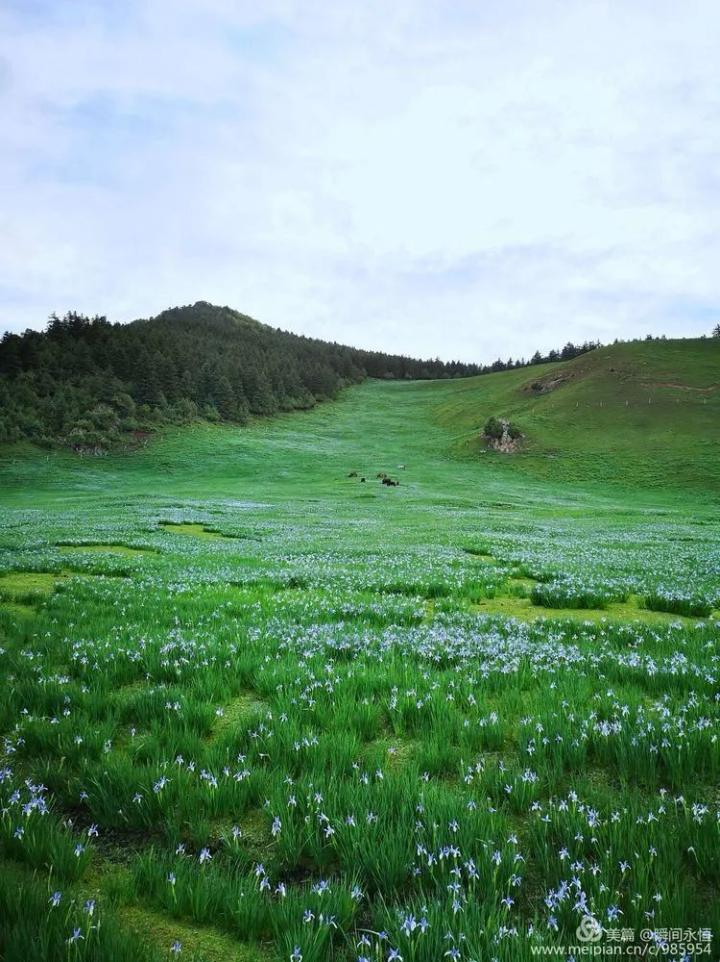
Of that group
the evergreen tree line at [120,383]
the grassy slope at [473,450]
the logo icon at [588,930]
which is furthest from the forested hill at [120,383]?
the logo icon at [588,930]

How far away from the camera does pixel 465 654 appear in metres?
6.87

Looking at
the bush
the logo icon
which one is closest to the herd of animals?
the bush

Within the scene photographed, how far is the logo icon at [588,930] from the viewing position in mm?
2379

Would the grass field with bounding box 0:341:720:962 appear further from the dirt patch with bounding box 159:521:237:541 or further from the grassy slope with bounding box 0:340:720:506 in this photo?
the grassy slope with bounding box 0:340:720:506

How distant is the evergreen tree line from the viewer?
96.9 meters

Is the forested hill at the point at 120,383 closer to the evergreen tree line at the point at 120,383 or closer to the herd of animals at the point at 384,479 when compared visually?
the evergreen tree line at the point at 120,383

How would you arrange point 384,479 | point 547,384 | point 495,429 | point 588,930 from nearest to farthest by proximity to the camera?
point 588,930 < point 384,479 < point 495,429 < point 547,384

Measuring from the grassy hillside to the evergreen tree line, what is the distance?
54269 millimetres

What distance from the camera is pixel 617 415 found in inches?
4232

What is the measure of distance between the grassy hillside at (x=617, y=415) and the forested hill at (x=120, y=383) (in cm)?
5465

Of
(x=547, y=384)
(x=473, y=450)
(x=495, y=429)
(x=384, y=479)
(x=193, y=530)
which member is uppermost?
(x=547, y=384)

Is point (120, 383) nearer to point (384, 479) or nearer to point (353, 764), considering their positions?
point (384, 479)

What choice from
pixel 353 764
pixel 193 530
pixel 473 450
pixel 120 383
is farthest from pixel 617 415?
pixel 353 764

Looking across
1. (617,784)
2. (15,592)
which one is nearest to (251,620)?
(15,592)
